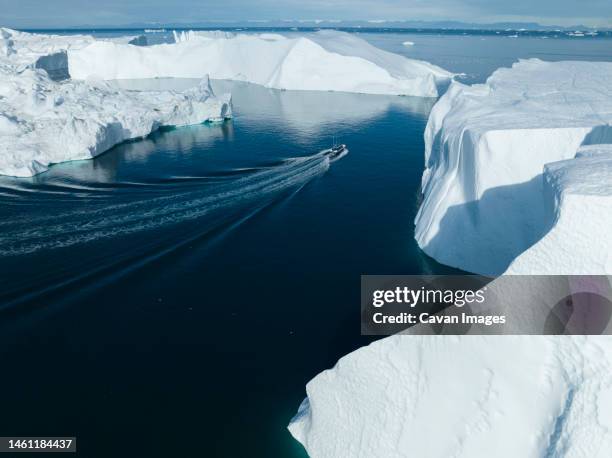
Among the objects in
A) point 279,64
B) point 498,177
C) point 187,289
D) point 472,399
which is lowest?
point 187,289

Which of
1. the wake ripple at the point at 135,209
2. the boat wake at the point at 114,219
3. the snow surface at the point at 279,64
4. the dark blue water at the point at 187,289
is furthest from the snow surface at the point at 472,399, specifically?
the snow surface at the point at 279,64

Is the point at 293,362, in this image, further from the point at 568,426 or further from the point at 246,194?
the point at 246,194

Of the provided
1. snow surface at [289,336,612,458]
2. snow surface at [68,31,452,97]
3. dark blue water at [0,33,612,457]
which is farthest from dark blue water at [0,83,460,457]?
snow surface at [68,31,452,97]

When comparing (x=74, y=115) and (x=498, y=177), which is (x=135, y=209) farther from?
(x=74, y=115)

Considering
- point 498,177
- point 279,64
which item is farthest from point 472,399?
point 279,64

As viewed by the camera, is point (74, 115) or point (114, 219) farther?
point (74, 115)

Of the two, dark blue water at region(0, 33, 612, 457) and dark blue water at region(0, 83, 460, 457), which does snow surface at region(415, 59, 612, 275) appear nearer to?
dark blue water at region(0, 33, 612, 457)

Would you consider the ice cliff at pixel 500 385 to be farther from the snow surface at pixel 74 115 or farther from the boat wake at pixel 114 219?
the snow surface at pixel 74 115
